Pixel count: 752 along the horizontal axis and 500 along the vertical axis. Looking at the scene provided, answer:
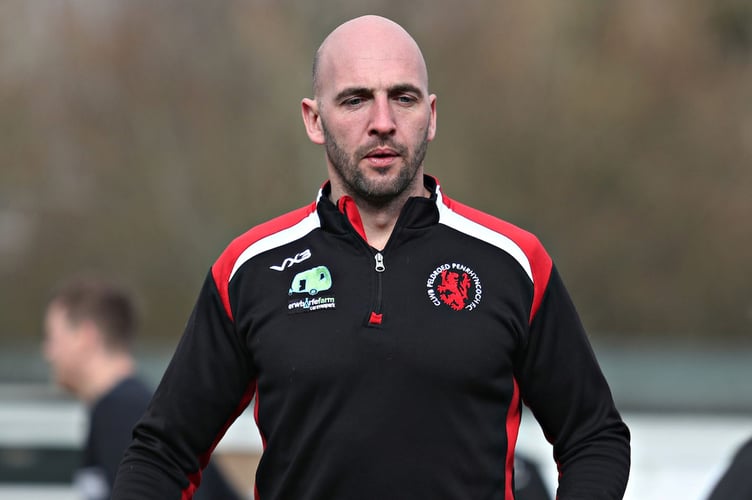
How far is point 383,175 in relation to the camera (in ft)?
8.16

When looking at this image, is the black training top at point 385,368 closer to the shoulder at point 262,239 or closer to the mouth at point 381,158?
the shoulder at point 262,239

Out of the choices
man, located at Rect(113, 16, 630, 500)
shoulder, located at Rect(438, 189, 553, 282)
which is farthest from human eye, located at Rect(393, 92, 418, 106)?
shoulder, located at Rect(438, 189, 553, 282)

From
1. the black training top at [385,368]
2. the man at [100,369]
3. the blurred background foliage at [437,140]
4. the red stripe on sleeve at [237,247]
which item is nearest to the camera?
the black training top at [385,368]

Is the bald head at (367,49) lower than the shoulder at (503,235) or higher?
higher

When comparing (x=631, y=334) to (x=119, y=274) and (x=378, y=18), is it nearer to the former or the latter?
(x=119, y=274)

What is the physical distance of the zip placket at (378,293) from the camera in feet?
7.89

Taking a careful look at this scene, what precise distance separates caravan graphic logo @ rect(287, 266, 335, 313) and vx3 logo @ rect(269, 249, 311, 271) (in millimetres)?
38

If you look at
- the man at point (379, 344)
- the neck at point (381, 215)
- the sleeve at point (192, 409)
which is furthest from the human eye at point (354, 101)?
the sleeve at point (192, 409)

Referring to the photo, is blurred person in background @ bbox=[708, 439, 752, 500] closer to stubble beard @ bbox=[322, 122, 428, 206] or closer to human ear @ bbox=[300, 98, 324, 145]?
stubble beard @ bbox=[322, 122, 428, 206]

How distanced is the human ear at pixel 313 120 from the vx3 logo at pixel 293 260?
0.23m

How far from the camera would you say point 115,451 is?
182 inches

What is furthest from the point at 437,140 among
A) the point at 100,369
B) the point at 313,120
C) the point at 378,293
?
the point at 378,293

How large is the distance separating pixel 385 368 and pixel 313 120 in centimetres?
57

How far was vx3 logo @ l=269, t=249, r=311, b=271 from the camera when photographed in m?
2.55
